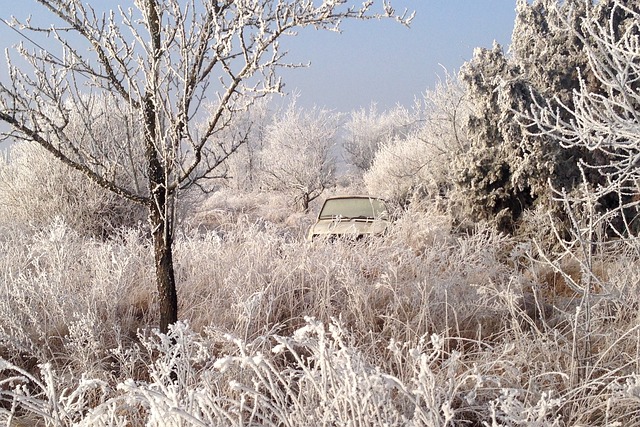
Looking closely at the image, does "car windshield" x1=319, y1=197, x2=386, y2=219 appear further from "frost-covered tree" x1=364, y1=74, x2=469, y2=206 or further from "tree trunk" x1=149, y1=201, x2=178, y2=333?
"tree trunk" x1=149, y1=201, x2=178, y2=333

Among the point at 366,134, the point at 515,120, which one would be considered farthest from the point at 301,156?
the point at 515,120

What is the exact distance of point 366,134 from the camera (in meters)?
34.6

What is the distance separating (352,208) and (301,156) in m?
18.2

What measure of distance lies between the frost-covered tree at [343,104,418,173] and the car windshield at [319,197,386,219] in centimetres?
2423

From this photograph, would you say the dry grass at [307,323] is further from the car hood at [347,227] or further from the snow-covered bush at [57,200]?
the snow-covered bush at [57,200]

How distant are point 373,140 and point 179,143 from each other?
31.7 m

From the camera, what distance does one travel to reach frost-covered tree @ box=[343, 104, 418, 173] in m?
33.9

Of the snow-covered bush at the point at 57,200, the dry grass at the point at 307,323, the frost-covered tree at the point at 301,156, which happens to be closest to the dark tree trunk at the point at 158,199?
the dry grass at the point at 307,323

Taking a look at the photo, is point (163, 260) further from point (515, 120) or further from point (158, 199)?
point (515, 120)

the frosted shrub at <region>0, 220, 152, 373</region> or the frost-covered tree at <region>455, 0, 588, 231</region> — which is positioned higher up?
the frost-covered tree at <region>455, 0, 588, 231</region>

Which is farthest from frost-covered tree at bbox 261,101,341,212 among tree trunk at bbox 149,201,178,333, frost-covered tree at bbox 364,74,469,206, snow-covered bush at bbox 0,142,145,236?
tree trunk at bbox 149,201,178,333

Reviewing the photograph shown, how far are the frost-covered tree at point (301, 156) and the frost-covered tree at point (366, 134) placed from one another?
375 centimetres

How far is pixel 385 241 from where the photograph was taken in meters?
5.95

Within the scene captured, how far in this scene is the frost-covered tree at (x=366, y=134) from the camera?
33.9 meters
